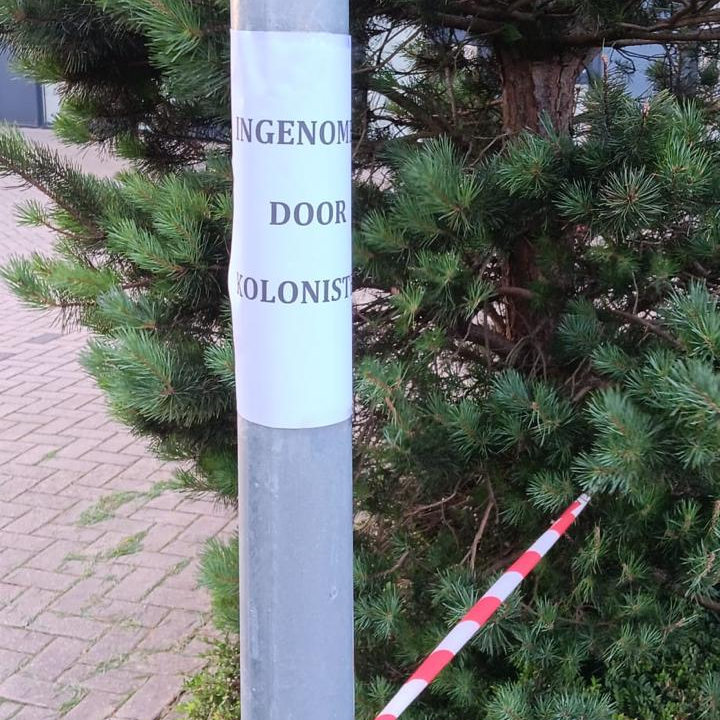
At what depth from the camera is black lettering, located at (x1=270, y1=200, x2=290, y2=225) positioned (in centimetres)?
158

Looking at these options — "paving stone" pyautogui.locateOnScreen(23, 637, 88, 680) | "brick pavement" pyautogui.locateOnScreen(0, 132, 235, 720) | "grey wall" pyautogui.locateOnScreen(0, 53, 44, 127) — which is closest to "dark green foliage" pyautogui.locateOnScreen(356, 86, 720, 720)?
"brick pavement" pyautogui.locateOnScreen(0, 132, 235, 720)

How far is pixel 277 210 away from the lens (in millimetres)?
1587

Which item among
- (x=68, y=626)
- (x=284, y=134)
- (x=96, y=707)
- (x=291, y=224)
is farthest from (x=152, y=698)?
(x=284, y=134)

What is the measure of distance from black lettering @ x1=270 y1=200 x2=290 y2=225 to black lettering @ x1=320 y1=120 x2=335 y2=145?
0.41 ft

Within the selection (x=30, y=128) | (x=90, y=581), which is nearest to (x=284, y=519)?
(x=90, y=581)

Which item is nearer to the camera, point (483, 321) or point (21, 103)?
point (483, 321)

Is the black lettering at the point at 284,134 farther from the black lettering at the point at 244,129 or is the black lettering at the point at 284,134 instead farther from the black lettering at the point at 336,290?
the black lettering at the point at 336,290

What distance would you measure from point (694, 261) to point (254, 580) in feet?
4.55

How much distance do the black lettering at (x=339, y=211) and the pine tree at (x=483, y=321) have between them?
67 cm

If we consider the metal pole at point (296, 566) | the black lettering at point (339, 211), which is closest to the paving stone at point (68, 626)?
the metal pole at point (296, 566)

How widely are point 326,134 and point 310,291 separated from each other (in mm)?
265

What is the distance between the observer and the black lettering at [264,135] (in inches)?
61.6

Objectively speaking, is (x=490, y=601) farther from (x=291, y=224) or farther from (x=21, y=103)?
(x=21, y=103)

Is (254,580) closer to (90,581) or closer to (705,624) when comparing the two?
(705,624)
